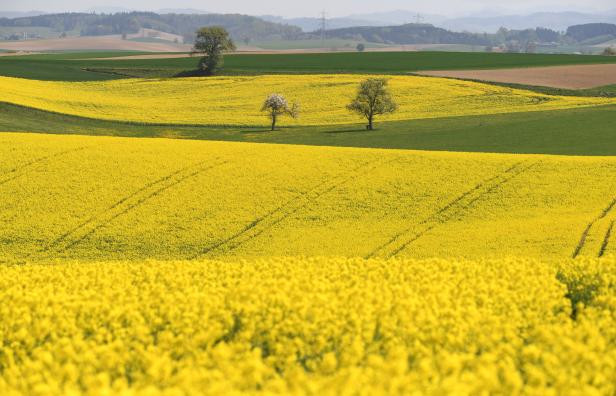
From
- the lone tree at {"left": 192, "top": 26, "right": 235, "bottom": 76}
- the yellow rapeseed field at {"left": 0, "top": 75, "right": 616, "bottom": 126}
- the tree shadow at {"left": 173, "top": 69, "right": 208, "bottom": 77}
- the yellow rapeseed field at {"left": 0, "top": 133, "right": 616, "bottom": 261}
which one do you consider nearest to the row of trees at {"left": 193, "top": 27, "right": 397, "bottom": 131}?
the yellow rapeseed field at {"left": 0, "top": 75, "right": 616, "bottom": 126}

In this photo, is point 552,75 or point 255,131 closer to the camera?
point 255,131

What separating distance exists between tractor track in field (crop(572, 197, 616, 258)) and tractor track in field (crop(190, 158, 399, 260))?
28.4 ft

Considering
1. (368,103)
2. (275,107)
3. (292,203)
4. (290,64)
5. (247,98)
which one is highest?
(290,64)

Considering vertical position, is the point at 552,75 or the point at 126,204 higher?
the point at 552,75

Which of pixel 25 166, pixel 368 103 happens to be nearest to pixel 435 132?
pixel 368 103

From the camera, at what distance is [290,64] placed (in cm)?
11325

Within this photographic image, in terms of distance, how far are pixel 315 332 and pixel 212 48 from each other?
93.4 meters

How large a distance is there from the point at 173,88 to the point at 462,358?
8181cm

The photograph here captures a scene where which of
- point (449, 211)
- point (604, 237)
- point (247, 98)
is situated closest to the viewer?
point (604, 237)

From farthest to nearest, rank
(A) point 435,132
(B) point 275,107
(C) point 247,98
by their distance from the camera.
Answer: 1. (C) point 247,98
2. (B) point 275,107
3. (A) point 435,132

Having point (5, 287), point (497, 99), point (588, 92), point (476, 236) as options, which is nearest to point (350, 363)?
point (5, 287)

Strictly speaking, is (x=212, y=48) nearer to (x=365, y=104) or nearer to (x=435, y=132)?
(x=365, y=104)

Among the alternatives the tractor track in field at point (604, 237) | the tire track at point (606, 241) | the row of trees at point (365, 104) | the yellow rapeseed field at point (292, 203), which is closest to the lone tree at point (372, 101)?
the row of trees at point (365, 104)

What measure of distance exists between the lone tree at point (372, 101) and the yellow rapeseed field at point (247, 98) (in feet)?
12.1
